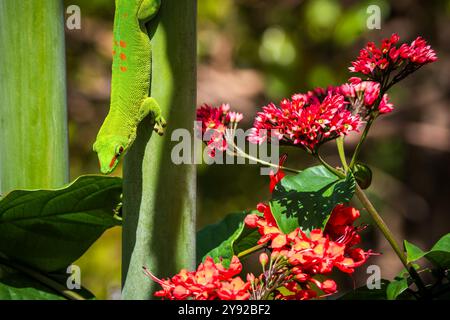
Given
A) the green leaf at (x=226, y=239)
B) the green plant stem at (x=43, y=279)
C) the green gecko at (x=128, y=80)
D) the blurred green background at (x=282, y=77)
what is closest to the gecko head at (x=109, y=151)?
the green gecko at (x=128, y=80)

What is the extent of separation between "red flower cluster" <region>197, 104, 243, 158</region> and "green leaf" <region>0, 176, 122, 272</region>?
5.3 inches

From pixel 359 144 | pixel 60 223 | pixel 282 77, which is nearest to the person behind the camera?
pixel 359 144

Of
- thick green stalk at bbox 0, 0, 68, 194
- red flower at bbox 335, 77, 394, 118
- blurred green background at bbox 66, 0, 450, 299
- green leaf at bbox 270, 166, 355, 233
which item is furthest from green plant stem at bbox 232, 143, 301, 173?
blurred green background at bbox 66, 0, 450, 299

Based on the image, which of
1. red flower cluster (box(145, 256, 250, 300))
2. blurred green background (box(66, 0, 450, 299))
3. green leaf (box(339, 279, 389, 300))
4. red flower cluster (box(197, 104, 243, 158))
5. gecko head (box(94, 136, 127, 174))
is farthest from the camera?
blurred green background (box(66, 0, 450, 299))

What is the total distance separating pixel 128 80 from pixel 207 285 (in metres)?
0.41

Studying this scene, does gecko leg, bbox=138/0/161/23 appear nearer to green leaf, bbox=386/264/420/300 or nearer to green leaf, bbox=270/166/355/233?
green leaf, bbox=270/166/355/233

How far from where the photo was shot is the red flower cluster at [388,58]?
0.97m

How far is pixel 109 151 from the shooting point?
128cm

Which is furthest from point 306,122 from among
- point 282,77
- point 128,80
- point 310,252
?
point 282,77

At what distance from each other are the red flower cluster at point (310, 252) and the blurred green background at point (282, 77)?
2.03 metres

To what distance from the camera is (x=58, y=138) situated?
886 mm

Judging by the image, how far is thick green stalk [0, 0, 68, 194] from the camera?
86cm

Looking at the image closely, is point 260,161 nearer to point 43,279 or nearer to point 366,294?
point 366,294
